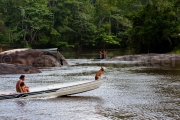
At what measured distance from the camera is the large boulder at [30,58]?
38.9 metres

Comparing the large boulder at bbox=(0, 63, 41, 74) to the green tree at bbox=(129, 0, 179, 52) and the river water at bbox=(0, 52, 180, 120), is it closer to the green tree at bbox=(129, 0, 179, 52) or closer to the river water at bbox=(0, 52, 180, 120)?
the river water at bbox=(0, 52, 180, 120)

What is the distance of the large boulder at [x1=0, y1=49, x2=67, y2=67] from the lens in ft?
128

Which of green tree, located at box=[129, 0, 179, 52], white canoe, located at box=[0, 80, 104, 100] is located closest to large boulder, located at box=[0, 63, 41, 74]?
white canoe, located at box=[0, 80, 104, 100]

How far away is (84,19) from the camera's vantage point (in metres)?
79.4

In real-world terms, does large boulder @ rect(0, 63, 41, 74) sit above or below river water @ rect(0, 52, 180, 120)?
above

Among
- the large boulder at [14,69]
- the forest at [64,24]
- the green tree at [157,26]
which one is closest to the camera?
the large boulder at [14,69]

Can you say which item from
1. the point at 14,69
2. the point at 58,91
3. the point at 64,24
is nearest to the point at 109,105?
the point at 58,91

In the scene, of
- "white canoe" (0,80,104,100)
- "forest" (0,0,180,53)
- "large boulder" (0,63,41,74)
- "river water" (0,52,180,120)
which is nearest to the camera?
"river water" (0,52,180,120)

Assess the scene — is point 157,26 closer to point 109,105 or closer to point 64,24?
point 64,24

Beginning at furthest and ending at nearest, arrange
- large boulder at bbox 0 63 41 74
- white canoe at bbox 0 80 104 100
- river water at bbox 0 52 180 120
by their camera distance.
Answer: large boulder at bbox 0 63 41 74 → white canoe at bbox 0 80 104 100 → river water at bbox 0 52 180 120

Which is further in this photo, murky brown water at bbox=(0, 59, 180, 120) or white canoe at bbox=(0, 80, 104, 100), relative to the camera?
white canoe at bbox=(0, 80, 104, 100)

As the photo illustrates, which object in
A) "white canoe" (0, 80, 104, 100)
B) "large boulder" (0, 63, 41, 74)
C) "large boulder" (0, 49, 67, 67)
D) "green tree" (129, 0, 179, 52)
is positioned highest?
"green tree" (129, 0, 179, 52)

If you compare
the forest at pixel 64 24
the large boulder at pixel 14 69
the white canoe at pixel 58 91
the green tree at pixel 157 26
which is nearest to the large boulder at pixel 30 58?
the large boulder at pixel 14 69

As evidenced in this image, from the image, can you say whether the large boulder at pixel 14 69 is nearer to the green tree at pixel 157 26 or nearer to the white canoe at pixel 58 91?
the white canoe at pixel 58 91
